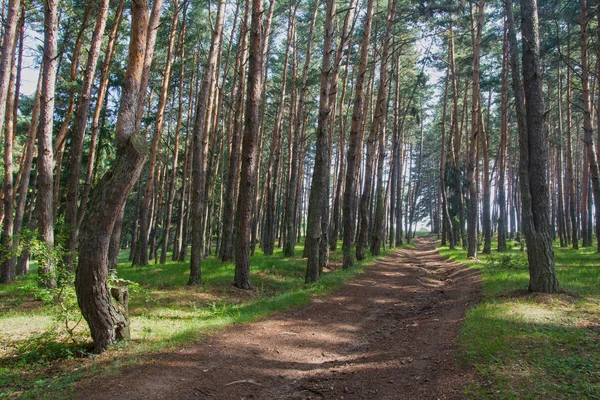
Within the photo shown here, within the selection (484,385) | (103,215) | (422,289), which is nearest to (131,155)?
(103,215)

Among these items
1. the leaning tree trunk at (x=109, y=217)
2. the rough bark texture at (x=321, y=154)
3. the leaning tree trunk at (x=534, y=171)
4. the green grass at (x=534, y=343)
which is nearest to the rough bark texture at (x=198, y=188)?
the rough bark texture at (x=321, y=154)

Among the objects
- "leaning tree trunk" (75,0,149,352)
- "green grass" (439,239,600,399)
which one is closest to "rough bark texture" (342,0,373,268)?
Result: "green grass" (439,239,600,399)

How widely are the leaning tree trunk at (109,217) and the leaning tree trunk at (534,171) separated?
773cm

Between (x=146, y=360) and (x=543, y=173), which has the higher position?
(x=543, y=173)

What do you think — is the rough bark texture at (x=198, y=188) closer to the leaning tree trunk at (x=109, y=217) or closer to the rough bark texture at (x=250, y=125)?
the rough bark texture at (x=250, y=125)

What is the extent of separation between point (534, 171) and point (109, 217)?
27.0ft

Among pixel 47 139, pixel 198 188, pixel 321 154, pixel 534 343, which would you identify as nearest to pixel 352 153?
pixel 321 154

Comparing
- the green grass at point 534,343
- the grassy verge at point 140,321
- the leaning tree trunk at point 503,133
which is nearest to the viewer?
the green grass at point 534,343

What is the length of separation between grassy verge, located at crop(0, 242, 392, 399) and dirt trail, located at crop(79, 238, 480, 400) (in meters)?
0.40

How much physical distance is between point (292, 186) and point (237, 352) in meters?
15.2

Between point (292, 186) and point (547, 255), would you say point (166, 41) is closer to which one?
point (292, 186)

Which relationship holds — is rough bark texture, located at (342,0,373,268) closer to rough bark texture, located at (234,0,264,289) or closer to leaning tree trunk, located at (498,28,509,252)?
rough bark texture, located at (234,0,264,289)

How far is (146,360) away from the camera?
17.7 feet

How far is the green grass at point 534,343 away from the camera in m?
4.21
